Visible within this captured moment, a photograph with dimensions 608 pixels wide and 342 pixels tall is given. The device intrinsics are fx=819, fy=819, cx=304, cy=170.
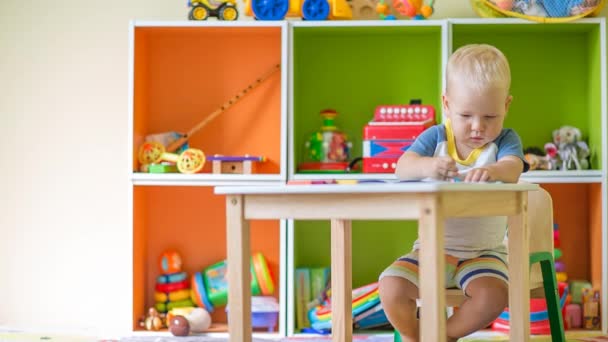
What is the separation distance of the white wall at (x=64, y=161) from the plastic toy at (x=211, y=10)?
31 centimetres

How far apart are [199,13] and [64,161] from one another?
866 millimetres

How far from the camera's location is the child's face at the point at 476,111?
6.20 feet

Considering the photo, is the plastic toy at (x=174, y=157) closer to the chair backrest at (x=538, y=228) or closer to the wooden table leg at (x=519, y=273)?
the chair backrest at (x=538, y=228)

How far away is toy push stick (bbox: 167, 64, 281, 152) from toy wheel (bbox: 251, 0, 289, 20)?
329 mm

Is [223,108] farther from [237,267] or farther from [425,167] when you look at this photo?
[237,267]

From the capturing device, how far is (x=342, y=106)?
3.42 meters

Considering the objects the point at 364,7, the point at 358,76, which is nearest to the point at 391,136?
the point at 358,76

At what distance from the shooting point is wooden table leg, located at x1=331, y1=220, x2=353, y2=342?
2020 millimetres

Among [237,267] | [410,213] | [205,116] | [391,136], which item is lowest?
[237,267]

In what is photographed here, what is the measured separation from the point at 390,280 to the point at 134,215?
4.82 feet

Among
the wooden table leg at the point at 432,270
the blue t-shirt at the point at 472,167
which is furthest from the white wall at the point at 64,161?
the wooden table leg at the point at 432,270

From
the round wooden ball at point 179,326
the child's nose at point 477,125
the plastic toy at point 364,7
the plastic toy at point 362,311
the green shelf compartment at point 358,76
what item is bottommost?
the round wooden ball at point 179,326

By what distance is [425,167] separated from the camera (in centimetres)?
186

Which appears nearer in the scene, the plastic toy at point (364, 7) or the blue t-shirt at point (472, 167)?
the blue t-shirt at point (472, 167)
